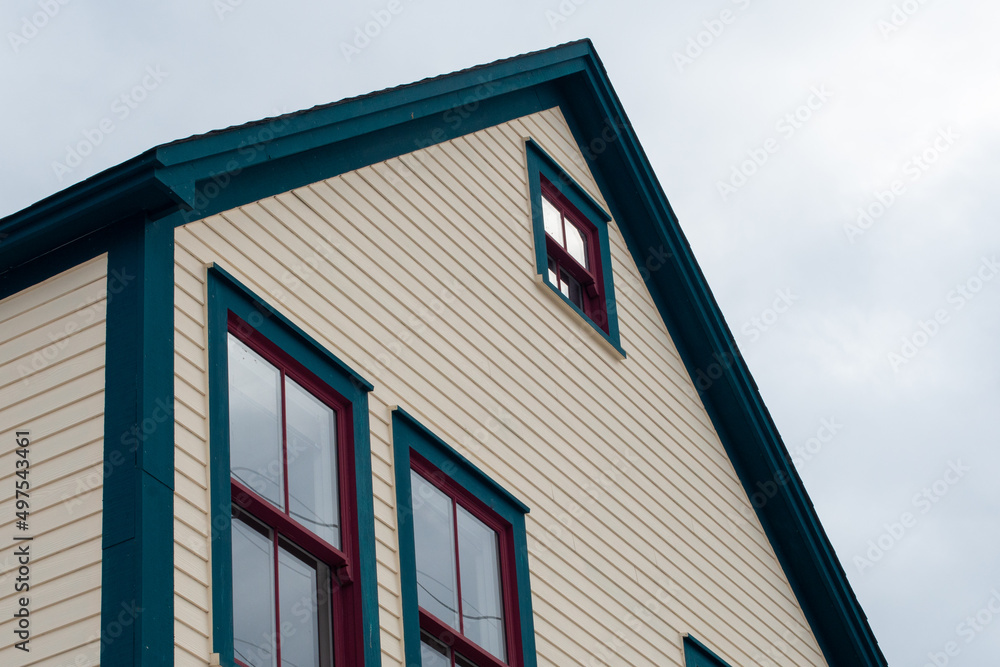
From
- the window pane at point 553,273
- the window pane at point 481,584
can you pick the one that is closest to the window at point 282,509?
the window pane at point 481,584

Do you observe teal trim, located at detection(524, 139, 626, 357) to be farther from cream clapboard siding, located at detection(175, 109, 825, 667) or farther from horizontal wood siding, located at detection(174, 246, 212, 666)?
horizontal wood siding, located at detection(174, 246, 212, 666)

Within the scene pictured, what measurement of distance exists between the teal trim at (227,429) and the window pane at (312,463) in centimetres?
15

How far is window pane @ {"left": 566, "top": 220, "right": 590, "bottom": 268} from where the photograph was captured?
1234 centimetres

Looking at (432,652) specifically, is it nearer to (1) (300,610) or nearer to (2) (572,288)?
(1) (300,610)

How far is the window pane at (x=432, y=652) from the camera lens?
8070mm

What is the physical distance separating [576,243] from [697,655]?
3973mm

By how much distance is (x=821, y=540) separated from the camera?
13547mm

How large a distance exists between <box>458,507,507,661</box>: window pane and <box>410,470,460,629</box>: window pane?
0.44 ft

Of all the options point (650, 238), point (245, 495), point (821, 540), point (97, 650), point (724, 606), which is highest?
point (650, 238)

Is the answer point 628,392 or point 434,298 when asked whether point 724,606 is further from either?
point 434,298

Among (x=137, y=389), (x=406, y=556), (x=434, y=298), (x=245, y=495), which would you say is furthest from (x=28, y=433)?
(x=434, y=298)

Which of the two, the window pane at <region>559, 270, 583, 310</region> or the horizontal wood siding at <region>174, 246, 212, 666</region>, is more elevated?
the window pane at <region>559, 270, 583, 310</region>

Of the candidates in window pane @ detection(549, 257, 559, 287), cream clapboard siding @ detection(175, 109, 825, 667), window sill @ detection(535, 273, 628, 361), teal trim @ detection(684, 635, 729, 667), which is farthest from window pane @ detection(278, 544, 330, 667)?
window pane @ detection(549, 257, 559, 287)

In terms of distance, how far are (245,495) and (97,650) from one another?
4.28 ft
